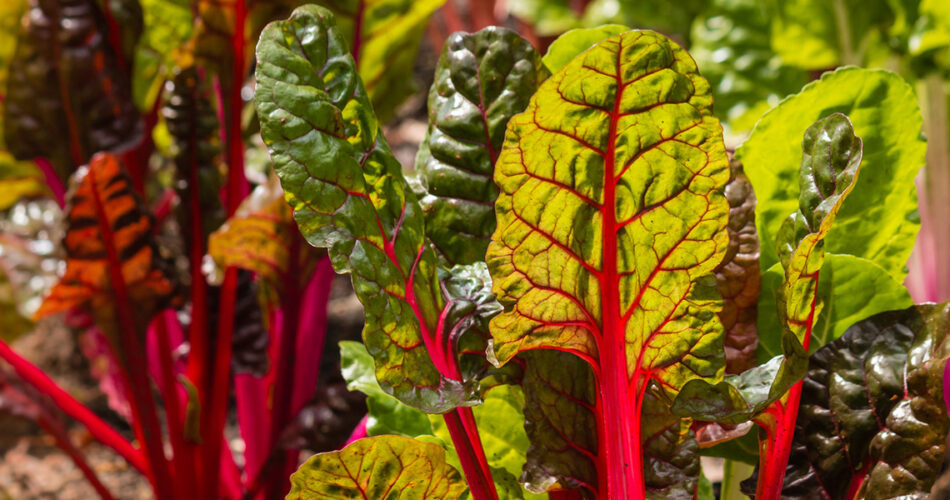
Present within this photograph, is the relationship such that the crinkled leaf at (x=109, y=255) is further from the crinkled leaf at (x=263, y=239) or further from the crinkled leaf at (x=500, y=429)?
the crinkled leaf at (x=500, y=429)

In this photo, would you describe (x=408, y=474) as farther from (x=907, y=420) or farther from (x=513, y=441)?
(x=907, y=420)

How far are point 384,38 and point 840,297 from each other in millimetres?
620

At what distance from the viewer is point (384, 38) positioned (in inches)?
39.6

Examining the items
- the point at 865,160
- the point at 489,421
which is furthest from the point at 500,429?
the point at 865,160

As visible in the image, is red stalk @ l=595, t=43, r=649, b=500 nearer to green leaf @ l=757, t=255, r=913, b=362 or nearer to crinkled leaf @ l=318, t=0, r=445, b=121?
green leaf @ l=757, t=255, r=913, b=362

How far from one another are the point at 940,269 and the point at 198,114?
1.29 metres

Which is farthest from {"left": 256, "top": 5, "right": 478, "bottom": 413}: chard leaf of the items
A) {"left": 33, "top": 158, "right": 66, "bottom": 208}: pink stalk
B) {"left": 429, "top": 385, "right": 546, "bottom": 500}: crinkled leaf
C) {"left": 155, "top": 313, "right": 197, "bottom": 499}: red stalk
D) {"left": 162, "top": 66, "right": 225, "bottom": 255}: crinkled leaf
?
{"left": 33, "top": 158, "right": 66, "bottom": 208}: pink stalk

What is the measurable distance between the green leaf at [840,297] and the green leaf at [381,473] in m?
0.27

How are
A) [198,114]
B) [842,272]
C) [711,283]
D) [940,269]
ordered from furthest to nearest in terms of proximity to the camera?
1. [940,269]
2. [198,114]
3. [842,272]
4. [711,283]

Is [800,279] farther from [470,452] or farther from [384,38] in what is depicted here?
[384,38]

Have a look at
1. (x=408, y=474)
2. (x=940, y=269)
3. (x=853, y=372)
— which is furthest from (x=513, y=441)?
(x=940, y=269)

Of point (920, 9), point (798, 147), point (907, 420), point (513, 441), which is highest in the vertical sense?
point (920, 9)

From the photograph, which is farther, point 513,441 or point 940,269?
point 940,269

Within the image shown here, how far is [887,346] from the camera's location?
0.55 meters
